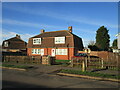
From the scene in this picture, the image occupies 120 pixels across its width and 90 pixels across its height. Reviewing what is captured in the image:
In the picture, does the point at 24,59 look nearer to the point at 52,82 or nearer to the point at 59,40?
the point at 59,40

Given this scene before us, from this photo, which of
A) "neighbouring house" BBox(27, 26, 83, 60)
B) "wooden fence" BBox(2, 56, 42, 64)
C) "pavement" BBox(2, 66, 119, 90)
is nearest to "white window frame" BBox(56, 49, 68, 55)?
"neighbouring house" BBox(27, 26, 83, 60)

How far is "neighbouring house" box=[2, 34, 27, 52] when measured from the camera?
143 ft

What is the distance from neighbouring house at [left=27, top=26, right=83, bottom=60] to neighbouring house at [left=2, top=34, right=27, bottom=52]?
1779 centimetres

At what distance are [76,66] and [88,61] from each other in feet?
5.37

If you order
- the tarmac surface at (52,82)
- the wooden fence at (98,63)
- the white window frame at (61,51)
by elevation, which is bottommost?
the tarmac surface at (52,82)

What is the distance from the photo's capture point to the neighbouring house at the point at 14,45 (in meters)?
43.6

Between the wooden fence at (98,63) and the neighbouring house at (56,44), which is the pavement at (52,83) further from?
the neighbouring house at (56,44)

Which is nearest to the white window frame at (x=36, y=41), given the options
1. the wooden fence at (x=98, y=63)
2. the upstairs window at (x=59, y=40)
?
the upstairs window at (x=59, y=40)

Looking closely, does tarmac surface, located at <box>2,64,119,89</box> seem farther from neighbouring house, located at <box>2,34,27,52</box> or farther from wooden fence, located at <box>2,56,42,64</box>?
neighbouring house, located at <box>2,34,27,52</box>

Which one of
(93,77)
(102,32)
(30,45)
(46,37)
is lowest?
(93,77)

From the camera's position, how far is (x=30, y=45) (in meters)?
28.7

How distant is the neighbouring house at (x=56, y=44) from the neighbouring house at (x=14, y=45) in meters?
17.8

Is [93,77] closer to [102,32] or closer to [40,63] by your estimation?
[40,63]

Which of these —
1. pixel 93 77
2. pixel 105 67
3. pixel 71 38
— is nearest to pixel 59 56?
pixel 71 38
